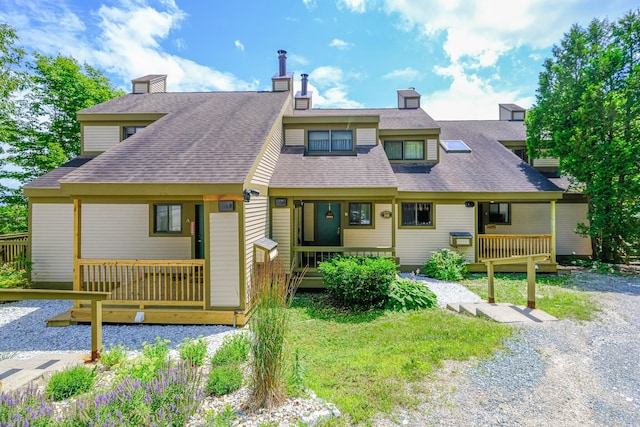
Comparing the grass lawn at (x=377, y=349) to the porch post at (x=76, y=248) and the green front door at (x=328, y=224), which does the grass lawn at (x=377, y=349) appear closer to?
the green front door at (x=328, y=224)

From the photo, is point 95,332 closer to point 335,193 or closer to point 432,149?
point 335,193

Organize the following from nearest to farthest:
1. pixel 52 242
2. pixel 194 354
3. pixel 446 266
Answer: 1. pixel 194 354
2. pixel 52 242
3. pixel 446 266

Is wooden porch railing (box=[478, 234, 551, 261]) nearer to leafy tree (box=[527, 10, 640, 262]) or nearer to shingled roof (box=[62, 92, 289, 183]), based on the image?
leafy tree (box=[527, 10, 640, 262])

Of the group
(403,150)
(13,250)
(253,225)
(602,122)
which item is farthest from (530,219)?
(13,250)

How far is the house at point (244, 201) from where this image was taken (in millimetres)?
5953

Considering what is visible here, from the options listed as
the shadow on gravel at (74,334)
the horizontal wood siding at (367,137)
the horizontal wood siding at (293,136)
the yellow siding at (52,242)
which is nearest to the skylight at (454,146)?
the horizontal wood siding at (367,137)

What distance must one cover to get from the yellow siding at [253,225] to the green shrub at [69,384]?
2923 mm

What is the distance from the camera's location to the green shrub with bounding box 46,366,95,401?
3219mm

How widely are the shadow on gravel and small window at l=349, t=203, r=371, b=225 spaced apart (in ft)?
18.0

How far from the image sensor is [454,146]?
13172mm

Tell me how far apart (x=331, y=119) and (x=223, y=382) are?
30.3 feet

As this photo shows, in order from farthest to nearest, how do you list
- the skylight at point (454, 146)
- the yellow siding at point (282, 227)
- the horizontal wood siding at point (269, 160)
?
the skylight at point (454, 146)
the yellow siding at point (282, 227)
the horizontal wood siding at point (269, 160)

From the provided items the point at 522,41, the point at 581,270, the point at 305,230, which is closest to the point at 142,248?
the point at 305,230

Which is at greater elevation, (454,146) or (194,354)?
(454,146)
